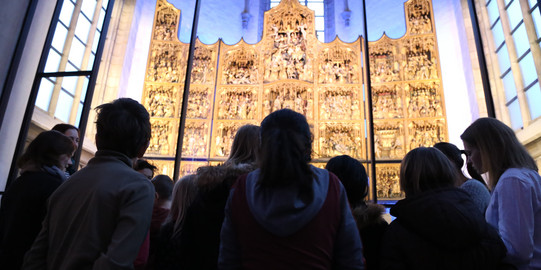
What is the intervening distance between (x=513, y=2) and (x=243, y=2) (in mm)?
8935

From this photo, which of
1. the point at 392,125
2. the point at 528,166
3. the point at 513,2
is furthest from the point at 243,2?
the point at 528,166

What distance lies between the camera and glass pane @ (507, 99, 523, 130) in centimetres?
670

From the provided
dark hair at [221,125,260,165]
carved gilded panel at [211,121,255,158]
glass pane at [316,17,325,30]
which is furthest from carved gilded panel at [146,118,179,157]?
glass pane at [316,17,325,30]

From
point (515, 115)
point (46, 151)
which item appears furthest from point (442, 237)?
point (515, 115)

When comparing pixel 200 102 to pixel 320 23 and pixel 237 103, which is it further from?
pixel 320 23

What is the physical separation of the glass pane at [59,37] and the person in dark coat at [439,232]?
475 cm

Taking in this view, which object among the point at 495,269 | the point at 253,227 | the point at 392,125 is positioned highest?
the point at 392,125

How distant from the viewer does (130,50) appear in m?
8.52

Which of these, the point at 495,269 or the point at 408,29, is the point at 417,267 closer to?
the point at 495,269

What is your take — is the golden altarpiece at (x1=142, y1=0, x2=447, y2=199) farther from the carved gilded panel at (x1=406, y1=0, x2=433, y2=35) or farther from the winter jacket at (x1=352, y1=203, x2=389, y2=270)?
the winter jacket at (x1=352, y1=203, x2=389, y2=270)

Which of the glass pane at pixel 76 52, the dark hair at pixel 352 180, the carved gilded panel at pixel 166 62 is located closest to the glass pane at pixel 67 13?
the glass pane at pixel 76 52

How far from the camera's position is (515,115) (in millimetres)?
6832

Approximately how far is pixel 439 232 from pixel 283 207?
665mm

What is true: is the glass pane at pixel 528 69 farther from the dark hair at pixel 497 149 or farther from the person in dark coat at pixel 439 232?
the person in dark coat at pixel 439 232
